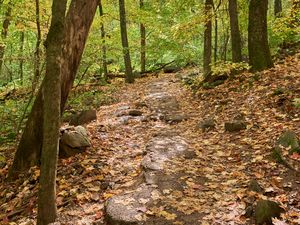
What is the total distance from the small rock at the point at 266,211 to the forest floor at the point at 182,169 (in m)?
0.09

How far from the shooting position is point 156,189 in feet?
17.0

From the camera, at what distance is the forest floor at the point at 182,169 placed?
15.3ft

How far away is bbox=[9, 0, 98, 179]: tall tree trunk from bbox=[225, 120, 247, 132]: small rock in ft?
11.9

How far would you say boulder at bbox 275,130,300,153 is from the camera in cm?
547

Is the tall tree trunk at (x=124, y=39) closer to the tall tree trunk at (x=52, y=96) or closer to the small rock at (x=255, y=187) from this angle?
the tall tree trunk at (x=52, y=96)

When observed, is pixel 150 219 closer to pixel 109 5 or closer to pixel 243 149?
pixel 243 149

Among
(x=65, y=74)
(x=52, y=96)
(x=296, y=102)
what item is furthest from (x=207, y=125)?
(x=52, y=96)

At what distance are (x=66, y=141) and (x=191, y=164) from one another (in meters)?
2.63

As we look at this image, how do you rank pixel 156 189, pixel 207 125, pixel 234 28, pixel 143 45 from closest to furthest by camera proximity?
pixel 156 189, pixel 207 125, pixel 234 28, pixel 143 45

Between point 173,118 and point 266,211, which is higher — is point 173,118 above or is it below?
above

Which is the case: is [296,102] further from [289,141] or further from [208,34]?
[208,34]

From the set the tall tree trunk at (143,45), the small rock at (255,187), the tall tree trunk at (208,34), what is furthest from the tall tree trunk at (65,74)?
the tall tree trunk at (143,45)

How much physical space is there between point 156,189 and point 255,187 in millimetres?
1463

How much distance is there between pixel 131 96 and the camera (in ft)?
47.5
